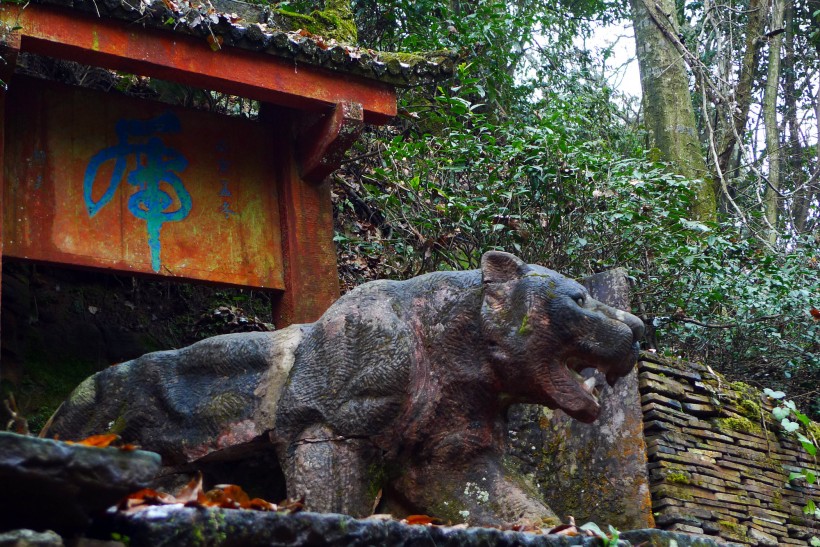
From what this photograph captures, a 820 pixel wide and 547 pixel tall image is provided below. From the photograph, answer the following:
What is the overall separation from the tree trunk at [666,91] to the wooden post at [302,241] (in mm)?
6767

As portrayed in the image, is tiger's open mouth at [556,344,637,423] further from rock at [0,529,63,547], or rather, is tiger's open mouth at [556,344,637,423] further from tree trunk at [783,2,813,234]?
tree trunk at [783,2,813,234]

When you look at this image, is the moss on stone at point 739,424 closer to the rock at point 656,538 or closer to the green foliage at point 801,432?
the green foliage at point 801,432

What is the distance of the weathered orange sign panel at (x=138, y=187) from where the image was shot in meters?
7.23

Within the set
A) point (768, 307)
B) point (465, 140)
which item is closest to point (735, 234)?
point (768, 307)

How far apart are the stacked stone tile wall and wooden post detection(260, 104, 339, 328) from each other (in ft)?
8.17

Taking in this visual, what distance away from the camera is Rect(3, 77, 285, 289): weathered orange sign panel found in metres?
7.23

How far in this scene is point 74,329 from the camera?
8.45 m

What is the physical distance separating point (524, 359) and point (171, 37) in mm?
3480

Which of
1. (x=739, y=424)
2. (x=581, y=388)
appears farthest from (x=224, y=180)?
(x=739, y=424)

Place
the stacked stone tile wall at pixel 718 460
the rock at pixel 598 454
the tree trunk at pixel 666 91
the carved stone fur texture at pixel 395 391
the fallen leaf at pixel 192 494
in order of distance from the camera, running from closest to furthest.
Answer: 1. the fallen leaf at pixel 192 494
2. the carved stone fur texture at pixel 395 391
3. the rock at pixel 598 454
4. the stacked stone tile wall at pixel 718 460
5. the tree trunk at pixel 666 91

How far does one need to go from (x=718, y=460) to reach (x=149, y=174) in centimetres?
479

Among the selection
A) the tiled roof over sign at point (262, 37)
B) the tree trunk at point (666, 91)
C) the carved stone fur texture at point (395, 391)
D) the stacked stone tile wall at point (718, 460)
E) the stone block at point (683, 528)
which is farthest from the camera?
the tree trunk at point (666, 91)

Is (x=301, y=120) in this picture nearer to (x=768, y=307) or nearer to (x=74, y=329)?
(x=74, y=329)

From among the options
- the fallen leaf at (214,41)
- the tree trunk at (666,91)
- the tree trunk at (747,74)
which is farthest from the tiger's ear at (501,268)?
the tree trunk at (747,74)
